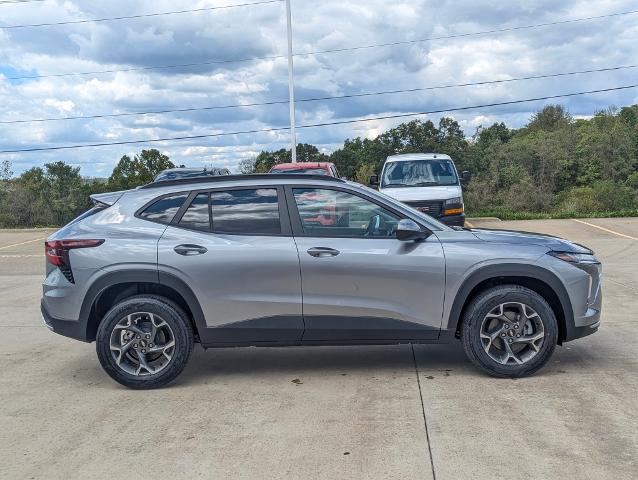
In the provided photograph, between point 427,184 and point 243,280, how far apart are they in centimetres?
1055

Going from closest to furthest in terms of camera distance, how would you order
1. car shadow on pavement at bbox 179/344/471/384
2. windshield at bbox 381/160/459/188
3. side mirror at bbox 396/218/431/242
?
side mirror at bbox 396/218/431/242, car shadow on pavement at bbox 179/344/471/384, windshield at bbox 381/160/459/188

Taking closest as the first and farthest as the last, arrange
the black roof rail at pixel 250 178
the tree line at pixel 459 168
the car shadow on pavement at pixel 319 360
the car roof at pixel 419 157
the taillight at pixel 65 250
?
1. the taillight at pixel 65 250
2. the black roof rail at pixel 250 178
3. the car shadow on pavement at pixel 319 360
4. the car roof at pixel 419 157
5. the tree line at pixel 459 168

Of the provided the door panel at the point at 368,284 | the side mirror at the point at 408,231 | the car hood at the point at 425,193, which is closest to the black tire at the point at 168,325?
the door panel at the point at 368,284

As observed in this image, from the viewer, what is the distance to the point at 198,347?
671cm

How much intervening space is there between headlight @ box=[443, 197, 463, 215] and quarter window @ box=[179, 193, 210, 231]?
9.34 m

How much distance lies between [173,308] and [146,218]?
30.6 inches

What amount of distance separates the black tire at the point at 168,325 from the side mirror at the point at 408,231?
72.6 inches

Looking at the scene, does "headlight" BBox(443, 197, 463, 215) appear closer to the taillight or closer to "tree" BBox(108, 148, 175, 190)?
the taillight

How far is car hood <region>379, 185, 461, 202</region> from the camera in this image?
1422 centimetres

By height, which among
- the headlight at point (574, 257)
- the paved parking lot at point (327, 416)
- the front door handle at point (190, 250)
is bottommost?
the paved parking lot at point (327, 416)

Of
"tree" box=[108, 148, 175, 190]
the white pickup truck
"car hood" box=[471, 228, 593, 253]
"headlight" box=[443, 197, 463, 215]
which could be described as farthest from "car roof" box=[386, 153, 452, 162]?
"tree" box=[108, 148, 175, 190]

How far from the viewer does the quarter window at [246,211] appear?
17.5 ft

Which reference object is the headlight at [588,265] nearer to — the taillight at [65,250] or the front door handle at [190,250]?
the front door handle at [190,250]

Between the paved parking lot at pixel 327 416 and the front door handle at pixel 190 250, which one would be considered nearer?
the paved parking lot at pixel 327 416
